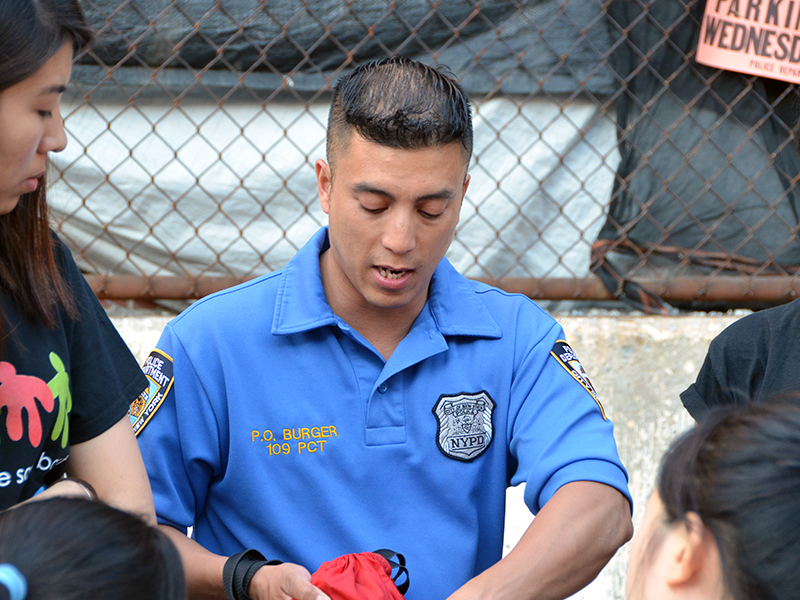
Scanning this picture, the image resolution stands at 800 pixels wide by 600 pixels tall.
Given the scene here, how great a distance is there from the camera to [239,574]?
119cm

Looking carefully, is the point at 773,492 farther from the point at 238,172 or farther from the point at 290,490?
the point at 238,172

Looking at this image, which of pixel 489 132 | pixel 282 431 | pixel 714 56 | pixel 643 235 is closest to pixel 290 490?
pixel 282 431

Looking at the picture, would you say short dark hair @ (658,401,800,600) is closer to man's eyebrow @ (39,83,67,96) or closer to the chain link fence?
man's eyebrow @ (39,83,67,96)

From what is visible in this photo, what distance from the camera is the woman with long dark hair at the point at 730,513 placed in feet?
2.24

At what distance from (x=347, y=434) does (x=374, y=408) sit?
69 mm

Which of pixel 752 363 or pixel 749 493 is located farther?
pixel 752 363

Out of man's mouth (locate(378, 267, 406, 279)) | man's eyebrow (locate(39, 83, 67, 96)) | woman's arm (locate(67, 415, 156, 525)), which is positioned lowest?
woman's arm (locate(67, 415, 156, 525))

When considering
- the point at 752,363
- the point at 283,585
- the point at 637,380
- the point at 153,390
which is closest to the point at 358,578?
the point at 283,585

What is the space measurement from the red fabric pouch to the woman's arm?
292 millimetres

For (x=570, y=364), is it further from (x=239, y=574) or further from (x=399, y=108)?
(x=239, y=574)

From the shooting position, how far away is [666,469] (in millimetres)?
830

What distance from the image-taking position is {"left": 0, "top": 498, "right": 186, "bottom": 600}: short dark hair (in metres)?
0.61

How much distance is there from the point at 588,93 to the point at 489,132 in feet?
1.15

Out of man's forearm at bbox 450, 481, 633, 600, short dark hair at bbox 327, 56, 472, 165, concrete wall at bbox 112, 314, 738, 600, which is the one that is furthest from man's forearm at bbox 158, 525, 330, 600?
concrete wall at bbox 112, 314, 738, 600
